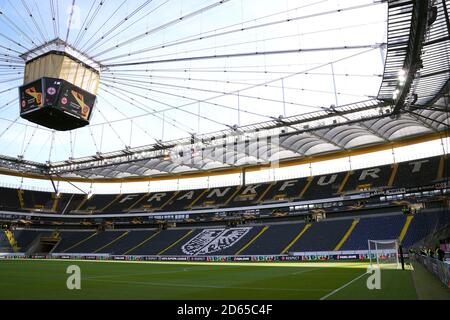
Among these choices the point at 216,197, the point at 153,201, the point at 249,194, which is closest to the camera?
the point at 249,194

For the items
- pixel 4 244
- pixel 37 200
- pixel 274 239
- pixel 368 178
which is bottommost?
pixel 4 244

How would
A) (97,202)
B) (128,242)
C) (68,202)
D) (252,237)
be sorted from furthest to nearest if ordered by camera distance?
(97,202), (68,202), (128,242), (252,237)

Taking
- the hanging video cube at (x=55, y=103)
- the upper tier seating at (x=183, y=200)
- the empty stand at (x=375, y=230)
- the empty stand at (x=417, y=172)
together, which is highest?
the hanging video cube at (x=55, y=103)

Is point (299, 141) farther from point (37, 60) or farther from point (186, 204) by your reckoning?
point (37, 60)

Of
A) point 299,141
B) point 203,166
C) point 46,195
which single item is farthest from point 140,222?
point 299,141

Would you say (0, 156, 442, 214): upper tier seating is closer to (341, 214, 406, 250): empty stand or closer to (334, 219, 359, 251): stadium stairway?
(341, 214, 406, 250): empty stand

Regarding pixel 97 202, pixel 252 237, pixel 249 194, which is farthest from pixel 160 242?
pixel 97 202

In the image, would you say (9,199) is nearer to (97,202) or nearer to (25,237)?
(25,237)

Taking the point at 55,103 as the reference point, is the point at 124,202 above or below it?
below

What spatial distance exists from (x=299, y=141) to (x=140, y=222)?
3844 cm

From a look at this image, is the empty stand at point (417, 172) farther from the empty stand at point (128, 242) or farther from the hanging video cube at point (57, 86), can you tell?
the empty stand at point (128, 242)

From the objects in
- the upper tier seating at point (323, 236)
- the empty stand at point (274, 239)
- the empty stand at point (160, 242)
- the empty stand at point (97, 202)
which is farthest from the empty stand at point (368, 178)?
the empty stand at point (97, 202)

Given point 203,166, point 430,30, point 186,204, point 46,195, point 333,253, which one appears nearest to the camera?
point 430,30
